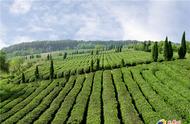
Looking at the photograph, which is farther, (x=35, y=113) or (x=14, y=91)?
(x=14, y=91)

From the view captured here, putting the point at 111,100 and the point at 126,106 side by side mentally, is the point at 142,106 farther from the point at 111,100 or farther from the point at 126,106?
the point at 111,100

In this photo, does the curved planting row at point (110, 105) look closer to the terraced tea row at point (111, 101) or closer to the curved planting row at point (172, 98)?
the terraced tea row at point (111, 101)

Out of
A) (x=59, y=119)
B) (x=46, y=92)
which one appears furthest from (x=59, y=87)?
(x=59, y=119)

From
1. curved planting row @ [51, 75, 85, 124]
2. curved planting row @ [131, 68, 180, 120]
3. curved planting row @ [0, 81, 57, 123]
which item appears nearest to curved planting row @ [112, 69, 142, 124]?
curved planting row @ [131, 68, 180, 120]

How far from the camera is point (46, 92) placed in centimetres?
7581

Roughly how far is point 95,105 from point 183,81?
21.2 m

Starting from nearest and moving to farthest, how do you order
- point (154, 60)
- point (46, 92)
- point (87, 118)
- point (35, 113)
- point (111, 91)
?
point (87, 118) < point (35, 113) < point (111, 91) < point (46, 92) < point (154, 60)

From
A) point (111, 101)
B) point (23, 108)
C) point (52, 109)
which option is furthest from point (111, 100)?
point (23, 108)

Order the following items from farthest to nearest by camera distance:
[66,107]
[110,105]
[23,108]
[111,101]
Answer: [23,108]
[111,101]
[66,107]
[110,105]

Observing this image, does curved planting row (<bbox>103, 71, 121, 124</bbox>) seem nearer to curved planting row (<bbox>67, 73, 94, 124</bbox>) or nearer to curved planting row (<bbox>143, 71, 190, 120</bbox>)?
curved planting row (<bbox>67, 73, 94, 124</bbox>)

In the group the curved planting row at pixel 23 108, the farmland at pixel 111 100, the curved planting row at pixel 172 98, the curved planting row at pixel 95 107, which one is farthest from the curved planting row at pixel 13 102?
the curved planting row at pixel 172 98

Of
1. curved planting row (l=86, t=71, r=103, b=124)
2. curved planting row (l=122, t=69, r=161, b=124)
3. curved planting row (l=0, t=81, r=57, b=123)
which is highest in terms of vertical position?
curved planting row (l=122, t=69, r=161, b=124)

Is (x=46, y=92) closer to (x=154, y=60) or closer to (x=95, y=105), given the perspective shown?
(x=95, y=105)

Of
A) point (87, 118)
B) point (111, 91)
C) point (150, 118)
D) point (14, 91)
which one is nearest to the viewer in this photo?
point (150, 118)
